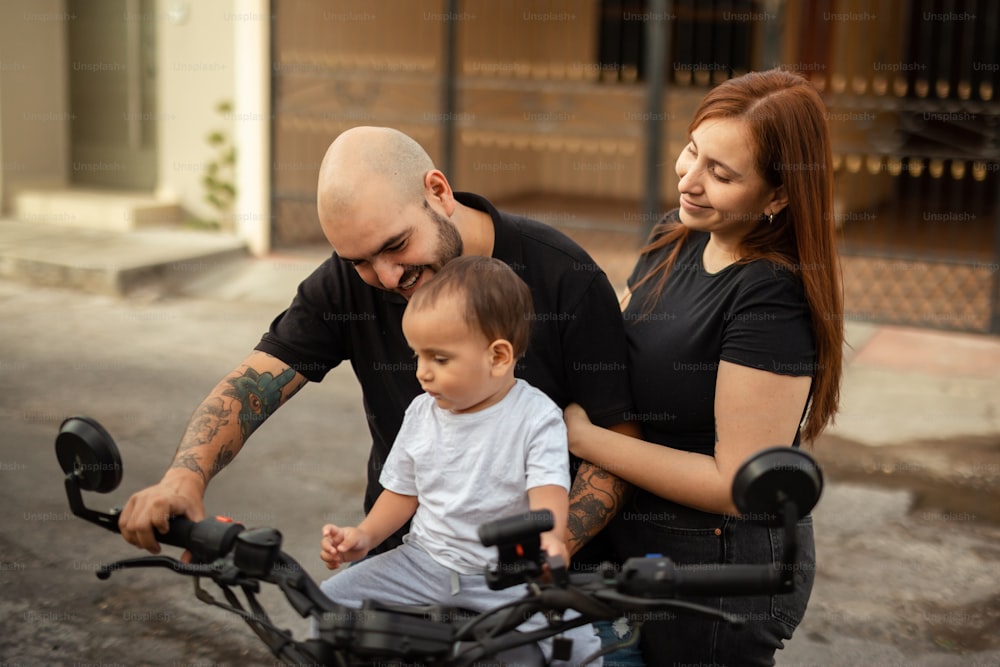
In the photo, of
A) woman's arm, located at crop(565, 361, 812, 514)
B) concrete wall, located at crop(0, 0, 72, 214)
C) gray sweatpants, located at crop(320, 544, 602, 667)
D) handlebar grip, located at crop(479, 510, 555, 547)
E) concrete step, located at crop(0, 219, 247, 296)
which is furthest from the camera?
concrete wall, located at crop(0, 0, 72, 214)

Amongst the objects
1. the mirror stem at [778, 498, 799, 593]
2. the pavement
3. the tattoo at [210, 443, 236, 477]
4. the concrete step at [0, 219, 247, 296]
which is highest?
the mirror stem at [778, 498, 799, 593]

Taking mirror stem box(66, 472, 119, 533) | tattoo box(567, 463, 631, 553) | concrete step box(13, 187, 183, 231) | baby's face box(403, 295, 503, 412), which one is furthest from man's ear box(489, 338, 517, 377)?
concrete step box(13, 187, 183, 231)

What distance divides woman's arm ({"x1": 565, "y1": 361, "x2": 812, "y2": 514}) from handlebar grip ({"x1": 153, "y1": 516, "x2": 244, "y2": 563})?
2.29 feet

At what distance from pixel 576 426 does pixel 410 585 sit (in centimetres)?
43


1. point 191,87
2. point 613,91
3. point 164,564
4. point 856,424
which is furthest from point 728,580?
point 613,91

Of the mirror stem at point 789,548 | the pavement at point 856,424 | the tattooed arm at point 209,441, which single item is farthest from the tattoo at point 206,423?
the pavement at point 856,424

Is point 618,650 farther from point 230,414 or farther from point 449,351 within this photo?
Answer: point 230,414

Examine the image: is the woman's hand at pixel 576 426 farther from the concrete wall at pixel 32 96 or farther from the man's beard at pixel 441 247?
the concrete wall at pixel 32 96

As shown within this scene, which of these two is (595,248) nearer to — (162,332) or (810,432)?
(162,332)

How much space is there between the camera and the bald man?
2092 mm

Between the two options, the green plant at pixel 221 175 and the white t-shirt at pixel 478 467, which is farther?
the green plant at pixel 221 175

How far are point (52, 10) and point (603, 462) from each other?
9517 millimetres

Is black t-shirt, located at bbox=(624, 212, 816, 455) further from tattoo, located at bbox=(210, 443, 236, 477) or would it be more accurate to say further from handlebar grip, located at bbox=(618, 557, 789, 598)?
tattoo, located at bbox=(210, 443, 236, 477)

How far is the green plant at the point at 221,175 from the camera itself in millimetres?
9656
